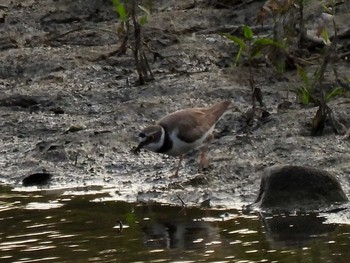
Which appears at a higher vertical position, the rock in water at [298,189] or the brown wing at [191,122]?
the brown wing at [191,122]

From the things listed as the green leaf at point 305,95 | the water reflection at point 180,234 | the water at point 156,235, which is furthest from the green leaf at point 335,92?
the water reflection at point 180,234

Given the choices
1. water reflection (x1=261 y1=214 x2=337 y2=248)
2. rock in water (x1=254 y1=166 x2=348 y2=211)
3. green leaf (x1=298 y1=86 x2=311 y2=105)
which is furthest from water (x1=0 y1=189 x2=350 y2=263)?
green leaf (x1=298 y1=86 x2=311 y2=105)

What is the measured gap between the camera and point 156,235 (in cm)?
802

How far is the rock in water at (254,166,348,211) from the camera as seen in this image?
8516mm

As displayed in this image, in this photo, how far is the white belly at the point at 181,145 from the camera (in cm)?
960

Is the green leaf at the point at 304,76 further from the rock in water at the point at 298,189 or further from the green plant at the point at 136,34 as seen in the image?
the rock in water at the point at 298,189

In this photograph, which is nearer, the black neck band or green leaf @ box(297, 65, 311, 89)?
the black neck band

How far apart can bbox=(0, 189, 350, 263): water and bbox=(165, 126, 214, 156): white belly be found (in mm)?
840

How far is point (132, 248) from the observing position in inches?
300

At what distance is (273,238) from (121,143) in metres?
3.35

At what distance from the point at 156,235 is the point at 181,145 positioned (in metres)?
1.79

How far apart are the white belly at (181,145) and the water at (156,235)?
840 millimetres

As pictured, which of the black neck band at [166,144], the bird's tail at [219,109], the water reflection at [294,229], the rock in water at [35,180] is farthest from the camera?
the bird's tail at [219,109]

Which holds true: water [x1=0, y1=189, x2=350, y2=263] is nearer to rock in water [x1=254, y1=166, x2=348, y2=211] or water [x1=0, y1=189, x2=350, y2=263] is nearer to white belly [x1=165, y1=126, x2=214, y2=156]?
rock in water [x1=254, y1=166, x2=348, y2=211]
